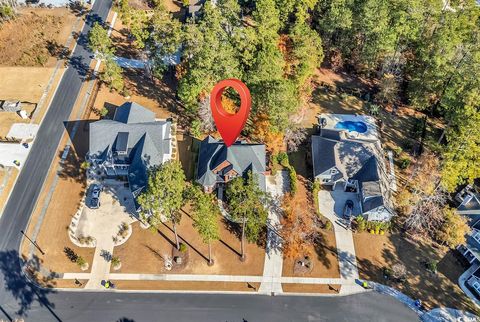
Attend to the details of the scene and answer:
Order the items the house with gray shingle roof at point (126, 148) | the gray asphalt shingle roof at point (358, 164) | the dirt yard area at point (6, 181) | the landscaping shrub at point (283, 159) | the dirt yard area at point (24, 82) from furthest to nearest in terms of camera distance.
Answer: the dirt yard area at point (24, 82)
the landscaping shrub at point (283, 159)
the dirt yard area at point (6, 181)
the house with gray shingle roof at point (126, 148)
the gray asphalt shingle roof at point (358, 164)

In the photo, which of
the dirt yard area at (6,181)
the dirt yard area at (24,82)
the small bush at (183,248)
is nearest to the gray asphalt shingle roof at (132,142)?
the small bush at (183,248)

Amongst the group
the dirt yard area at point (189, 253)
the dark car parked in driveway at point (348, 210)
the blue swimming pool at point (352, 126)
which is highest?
the blue swimming pool at point (352, 126)

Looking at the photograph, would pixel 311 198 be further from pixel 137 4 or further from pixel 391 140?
pixel 137 4

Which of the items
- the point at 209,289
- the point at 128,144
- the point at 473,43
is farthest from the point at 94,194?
the point at 473,43

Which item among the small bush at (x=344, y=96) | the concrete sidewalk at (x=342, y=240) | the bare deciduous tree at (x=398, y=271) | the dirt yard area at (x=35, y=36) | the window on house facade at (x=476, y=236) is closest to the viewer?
the bare deciduous tree at (x=398, y=271)

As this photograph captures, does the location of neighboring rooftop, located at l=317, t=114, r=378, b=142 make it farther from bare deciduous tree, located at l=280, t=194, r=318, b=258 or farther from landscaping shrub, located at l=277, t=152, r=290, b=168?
bare deciduous tree, located at l=280, t=194, r=318, b=258

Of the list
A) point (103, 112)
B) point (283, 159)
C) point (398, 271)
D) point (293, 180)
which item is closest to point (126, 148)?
point (103, 112)

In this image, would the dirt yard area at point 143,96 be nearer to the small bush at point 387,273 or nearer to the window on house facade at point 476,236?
the small bush at point 387,273

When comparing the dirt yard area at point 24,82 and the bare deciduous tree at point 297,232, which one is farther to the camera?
the dirt yard area at point 24,82
